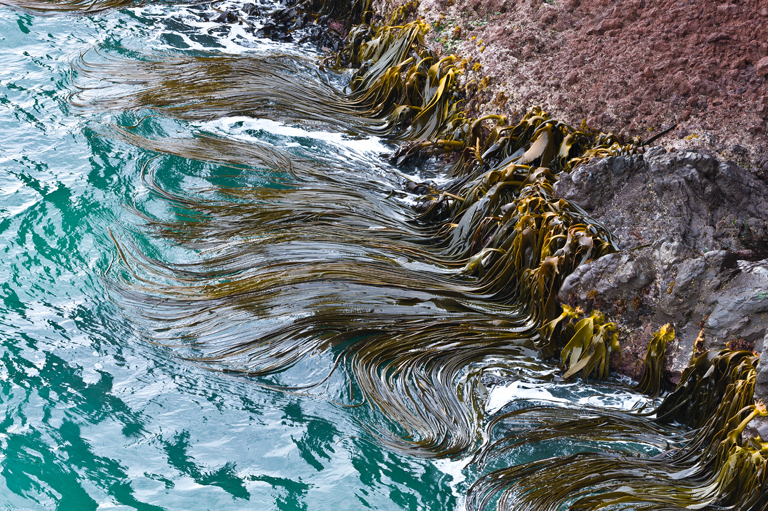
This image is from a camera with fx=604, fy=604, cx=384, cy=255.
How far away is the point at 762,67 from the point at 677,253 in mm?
1462

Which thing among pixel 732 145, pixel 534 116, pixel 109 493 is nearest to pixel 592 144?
pixel 534 116

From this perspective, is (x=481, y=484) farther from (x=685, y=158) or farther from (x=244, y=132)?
(x=244, y=132)

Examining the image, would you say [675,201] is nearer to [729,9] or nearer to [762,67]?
[762,67]

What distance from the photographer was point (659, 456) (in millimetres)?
2146

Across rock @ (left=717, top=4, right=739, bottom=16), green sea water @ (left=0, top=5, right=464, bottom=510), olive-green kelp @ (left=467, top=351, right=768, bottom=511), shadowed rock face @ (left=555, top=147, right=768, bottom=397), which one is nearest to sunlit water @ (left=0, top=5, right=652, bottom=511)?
green sea water @ (left=0, top=5, right=464, bottom=510)

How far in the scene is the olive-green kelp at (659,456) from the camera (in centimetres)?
192

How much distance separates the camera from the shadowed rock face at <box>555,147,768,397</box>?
7.70 feet

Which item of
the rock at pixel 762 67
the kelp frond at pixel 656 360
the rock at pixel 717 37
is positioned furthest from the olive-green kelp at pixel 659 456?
the rock at pixel 717 37

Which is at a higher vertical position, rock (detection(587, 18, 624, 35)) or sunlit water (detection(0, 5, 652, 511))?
rock (detection(587, 18, 624, 35))

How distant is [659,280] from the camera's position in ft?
8.41

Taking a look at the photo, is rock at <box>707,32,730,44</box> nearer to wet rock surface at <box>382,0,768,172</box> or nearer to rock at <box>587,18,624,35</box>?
wet rock surface at <box>382,0,768,172</box>

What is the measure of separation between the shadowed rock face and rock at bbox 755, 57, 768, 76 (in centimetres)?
77

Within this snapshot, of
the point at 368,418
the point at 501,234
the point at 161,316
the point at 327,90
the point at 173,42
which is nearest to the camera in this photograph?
the point at 368,418

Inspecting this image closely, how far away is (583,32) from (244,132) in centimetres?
232
